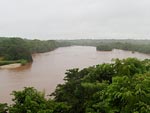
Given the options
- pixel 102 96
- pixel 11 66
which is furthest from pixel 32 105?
pixel 11 66

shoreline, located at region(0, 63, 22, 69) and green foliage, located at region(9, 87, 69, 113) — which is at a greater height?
green foliage, located at region(9, 87, 69, 113)

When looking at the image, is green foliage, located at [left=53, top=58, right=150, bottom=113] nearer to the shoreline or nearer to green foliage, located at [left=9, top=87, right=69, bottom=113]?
green foliage, located at [left=9, top=87, right=69, bottom=113]

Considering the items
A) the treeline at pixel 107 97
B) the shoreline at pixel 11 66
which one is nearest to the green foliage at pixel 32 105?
the treeline at pixel 107 97

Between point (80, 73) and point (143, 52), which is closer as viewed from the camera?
point (80, 73)

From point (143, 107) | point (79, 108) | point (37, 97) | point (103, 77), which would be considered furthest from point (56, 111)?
point (103, 77)

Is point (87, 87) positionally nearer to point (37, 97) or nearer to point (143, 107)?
point (37, 97)

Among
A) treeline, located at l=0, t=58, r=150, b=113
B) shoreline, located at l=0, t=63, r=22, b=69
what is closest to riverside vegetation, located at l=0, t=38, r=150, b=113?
treeline, located at l=0, t=58, r=150, b=113

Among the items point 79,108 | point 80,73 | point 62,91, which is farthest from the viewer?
point 80,73

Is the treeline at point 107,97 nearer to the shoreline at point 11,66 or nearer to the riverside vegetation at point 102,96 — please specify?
the riverside vegetation at point 102,96

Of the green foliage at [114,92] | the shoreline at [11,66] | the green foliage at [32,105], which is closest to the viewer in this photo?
the green foliage at [114,92]

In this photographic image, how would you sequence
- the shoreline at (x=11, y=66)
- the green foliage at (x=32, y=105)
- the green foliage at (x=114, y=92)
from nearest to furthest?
the green foliage at (x=114, y=92) < the green foliage at (x=32, y=105) < the shoreline at (x=11, y=66)

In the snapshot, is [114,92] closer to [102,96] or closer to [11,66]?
[102,96]
